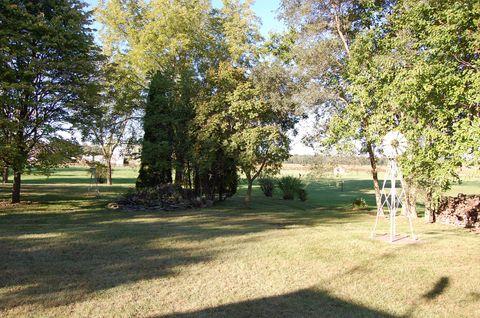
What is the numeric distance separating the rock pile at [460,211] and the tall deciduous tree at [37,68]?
17811mm

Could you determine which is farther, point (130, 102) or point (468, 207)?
point (130, 102)

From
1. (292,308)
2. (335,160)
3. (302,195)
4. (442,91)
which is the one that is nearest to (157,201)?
(335,160)

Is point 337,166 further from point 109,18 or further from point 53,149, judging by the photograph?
point 109,18

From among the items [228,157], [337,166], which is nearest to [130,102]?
[228,157]

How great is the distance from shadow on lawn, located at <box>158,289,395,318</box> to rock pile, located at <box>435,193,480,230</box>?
35.6ft

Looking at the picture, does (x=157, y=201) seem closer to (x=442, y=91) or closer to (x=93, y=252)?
(x=93, y=252)

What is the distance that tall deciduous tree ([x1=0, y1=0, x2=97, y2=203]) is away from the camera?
52.3 feet

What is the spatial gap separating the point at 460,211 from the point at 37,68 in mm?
19717

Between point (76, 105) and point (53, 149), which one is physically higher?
point (76, 105)

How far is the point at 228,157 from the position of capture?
1933 cm

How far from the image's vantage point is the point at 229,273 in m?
6.70

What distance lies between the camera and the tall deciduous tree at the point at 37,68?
15.9m

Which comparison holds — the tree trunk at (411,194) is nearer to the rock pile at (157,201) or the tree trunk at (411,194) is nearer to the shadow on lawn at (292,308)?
the rock pile at (157,201)

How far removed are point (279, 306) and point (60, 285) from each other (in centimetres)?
359
